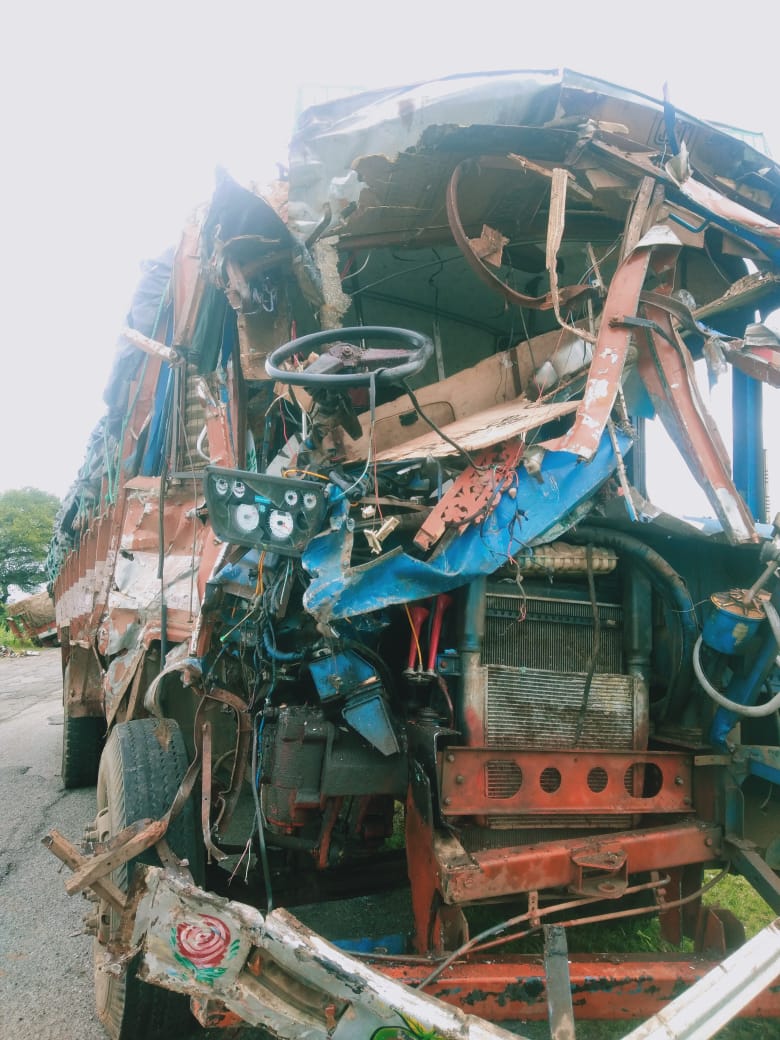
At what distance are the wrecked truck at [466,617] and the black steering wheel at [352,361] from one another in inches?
0.6

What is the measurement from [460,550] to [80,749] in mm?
5411

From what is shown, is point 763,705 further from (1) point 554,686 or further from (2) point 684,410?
(2) point 684,410

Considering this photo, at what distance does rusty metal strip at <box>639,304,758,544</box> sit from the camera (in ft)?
9.23

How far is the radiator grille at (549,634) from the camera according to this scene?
2969 mm

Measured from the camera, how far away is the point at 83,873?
233 centimetres

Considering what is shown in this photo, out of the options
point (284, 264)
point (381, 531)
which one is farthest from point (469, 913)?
point (284, 264)

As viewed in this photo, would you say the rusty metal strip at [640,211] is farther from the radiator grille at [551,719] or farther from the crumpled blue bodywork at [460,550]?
the radiator grille at [551,719]

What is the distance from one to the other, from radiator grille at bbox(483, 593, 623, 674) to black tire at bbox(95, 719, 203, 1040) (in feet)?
4.82

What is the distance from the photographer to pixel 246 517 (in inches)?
99.9

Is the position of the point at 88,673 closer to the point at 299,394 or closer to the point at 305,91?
the point at 299,394

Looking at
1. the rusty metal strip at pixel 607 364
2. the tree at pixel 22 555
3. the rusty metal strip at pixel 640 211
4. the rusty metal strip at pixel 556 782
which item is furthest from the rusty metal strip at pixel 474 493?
the tree at pixel 22 555

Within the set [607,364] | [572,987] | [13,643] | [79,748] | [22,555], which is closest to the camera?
[572,987]

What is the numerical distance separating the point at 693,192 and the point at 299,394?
196 centimetres

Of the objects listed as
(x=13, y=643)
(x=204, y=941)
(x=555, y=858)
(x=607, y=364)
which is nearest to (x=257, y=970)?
(x=204, y=941)
